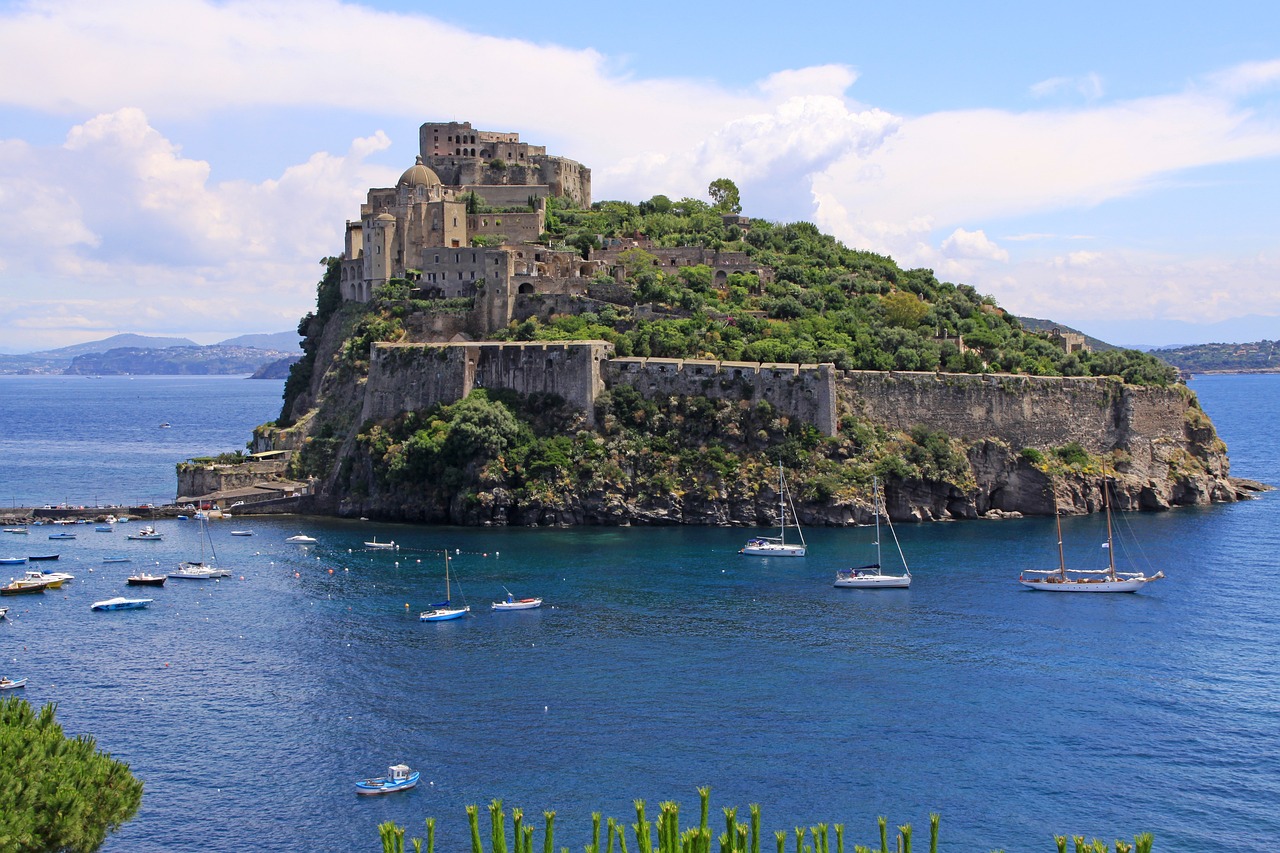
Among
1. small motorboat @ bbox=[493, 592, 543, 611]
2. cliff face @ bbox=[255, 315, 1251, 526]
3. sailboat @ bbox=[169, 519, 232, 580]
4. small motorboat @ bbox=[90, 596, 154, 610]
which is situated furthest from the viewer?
cliff face @ bbox=[255, 315, 1251, 526]

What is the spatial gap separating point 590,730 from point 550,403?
36420 mm

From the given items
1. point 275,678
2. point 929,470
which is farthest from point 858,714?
point 929,470

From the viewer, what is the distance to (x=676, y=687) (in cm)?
3888

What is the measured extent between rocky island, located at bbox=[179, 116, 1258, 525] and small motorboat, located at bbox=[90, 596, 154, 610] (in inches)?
772

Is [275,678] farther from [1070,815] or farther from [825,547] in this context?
[825,547]

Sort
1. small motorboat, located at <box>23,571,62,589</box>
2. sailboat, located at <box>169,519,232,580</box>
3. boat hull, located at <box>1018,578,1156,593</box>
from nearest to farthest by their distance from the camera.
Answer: boat hull, located at <box>1018,578,1156,593</box> → small motorboat, located at <box>23,571,62,589</box> → sailboat, located at <box>169,519,232,580</box>

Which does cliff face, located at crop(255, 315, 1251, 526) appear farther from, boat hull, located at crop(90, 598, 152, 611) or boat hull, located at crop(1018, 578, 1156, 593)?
boat hull, located at crop(90, 598, 152, 611)

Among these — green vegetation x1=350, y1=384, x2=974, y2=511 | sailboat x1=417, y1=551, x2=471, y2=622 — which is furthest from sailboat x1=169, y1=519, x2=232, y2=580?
green vegetation x1=350, y1=384, x2=974, y2=511

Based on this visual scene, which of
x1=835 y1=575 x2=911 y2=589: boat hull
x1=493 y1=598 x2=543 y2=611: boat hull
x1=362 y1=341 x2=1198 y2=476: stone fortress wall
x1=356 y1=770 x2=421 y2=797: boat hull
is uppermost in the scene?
x1=362 y1=341 x2=1198 y2=476: stone fortress wall

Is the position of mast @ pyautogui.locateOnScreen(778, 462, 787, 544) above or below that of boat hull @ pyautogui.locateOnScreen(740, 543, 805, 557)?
above

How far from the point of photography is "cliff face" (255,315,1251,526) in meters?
66.9

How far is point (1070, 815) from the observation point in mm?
30062

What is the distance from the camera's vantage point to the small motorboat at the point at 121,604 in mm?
50500

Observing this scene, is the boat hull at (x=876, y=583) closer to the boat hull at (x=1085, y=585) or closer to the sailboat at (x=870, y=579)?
the sailboat at (x=870, y=579)
